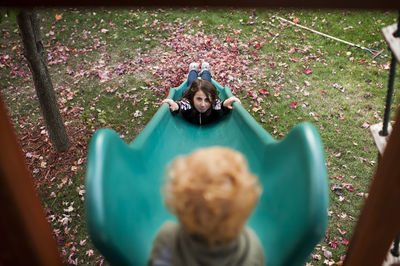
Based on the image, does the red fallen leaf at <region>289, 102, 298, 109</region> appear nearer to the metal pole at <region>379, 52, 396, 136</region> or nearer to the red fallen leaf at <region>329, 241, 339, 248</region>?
the red fallen leaf at <region>329, 241, 339, 248</region>

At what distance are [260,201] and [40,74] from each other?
3.10m

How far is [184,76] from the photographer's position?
6363 millimetres

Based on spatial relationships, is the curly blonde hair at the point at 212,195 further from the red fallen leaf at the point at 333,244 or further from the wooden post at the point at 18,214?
the red fallen leaf at the point at 333,244

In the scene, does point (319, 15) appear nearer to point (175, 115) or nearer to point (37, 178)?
point (175, 115)

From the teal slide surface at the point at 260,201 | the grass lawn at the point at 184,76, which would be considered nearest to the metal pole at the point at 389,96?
the teal slide surface at the point at 260,201

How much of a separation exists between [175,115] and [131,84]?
2.80 meters

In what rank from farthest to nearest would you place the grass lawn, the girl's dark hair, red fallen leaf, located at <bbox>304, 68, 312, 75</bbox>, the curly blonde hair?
red fallen leaf, located at <bbox>304, 68, 312, 75</bbox>
the grass lawn
the girl's dark hair
the curly blonde hair

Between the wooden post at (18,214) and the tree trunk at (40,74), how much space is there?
7.91 feet

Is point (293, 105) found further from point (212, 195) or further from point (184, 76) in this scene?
point (212, 195)

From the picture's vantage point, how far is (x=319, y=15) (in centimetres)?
802

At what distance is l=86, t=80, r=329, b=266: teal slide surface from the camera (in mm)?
1495

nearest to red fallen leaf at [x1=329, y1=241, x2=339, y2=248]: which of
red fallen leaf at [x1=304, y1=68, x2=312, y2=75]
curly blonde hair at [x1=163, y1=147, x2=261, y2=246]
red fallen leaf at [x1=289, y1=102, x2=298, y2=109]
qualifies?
red fallen leaf at [x1=289, y1=102, x2=298, y2=109]

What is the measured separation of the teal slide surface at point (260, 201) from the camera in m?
1.50

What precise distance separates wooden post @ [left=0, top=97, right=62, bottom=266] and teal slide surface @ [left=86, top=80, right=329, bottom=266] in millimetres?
281
